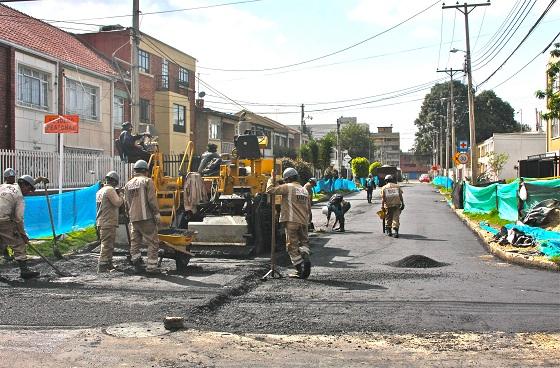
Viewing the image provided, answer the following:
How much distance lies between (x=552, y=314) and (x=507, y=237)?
6.62m

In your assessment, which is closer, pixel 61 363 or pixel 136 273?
pixel 61 363

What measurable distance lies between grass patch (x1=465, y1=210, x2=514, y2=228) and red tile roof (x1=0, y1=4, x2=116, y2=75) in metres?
17.4

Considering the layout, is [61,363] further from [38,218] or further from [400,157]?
[400,157]

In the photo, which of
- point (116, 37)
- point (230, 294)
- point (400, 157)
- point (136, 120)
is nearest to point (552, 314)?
point (230, 294)

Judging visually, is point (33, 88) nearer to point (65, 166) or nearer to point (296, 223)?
point (65, 166)

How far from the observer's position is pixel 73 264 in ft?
36.5

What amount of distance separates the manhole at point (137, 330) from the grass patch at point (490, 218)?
47.3 feet

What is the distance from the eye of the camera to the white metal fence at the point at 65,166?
1700cm

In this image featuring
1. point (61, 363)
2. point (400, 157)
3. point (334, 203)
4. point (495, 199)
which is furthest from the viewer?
point (400, 157)

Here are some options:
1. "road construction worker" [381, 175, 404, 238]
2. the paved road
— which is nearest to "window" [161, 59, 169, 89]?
"road construction worker" [381, 175, 404, 238]

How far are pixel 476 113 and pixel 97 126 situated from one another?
63.7 metres

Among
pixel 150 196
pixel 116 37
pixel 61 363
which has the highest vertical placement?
pixel 116 37

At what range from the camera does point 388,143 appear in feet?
527

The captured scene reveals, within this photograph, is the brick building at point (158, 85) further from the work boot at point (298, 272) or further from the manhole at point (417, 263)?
the work boot at point (298, 272)
